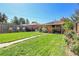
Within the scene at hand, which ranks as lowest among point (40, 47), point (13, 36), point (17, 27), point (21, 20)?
point (40, 47)

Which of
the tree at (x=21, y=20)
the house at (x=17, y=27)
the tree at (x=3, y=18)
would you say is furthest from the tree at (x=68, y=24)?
the tree at (x=3, y=18)

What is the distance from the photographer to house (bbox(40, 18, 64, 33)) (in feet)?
18.5

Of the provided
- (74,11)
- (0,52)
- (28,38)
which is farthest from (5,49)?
(74,11)

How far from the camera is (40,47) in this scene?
221 inches

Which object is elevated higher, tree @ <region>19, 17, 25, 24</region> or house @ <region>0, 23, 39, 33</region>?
tree @ <region>19, 17, 25, 24</region>

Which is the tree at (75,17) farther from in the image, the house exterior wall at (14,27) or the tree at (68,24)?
the house exterior wall at (14,27)

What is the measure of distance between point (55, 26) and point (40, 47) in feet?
1.77

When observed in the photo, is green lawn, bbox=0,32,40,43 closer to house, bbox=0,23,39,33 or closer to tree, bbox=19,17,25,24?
house, bbox=0,23,39,33

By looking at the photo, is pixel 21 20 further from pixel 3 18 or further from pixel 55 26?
pixel 55 26

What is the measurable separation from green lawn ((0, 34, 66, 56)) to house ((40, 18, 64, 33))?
0.11m

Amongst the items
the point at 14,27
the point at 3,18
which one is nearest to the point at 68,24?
the point at 14,27

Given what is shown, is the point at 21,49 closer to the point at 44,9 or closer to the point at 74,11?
the point at 44,9

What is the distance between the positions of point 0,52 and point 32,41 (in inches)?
27.2

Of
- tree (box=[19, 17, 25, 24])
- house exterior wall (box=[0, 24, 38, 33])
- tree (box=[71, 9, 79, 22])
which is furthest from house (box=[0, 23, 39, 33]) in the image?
tree (box=[71, 9, 79, 22])
